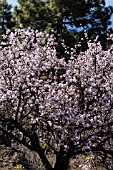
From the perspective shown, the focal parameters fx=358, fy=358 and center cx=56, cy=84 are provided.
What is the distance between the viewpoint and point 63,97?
23.2 feet

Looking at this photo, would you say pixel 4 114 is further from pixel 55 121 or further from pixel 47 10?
pixel 47 10

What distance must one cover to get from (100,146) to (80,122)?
1030mm

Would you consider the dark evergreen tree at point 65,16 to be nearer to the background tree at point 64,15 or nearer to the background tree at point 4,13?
the background tree at point 64,15

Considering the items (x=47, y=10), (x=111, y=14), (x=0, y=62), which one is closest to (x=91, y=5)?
(x=111, y=14)

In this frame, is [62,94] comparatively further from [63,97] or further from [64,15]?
[64,15]

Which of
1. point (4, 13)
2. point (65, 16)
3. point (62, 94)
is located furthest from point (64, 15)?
point (62, 94)

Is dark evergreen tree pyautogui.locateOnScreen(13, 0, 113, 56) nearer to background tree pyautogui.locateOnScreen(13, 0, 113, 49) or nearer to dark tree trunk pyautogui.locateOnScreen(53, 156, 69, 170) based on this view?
background tree pyautogui.locateOnScreen(13, 0, 113, 49)

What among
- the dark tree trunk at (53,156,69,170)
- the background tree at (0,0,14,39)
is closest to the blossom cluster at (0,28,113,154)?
the dark tree trunk at (53,156,69,170)

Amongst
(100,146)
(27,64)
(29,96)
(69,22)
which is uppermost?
(69,22)

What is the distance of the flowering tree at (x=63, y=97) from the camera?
7.02m

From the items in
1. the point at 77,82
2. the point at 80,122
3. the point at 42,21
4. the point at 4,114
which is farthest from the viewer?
the point at 42,21

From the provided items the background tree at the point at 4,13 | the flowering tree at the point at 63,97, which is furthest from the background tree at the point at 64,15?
the flowering tree at the point at 63,97

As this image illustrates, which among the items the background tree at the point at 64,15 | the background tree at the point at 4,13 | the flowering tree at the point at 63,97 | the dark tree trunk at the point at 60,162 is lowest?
the dark tree trunk at the point at 60,162

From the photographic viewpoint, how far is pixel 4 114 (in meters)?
7.87
